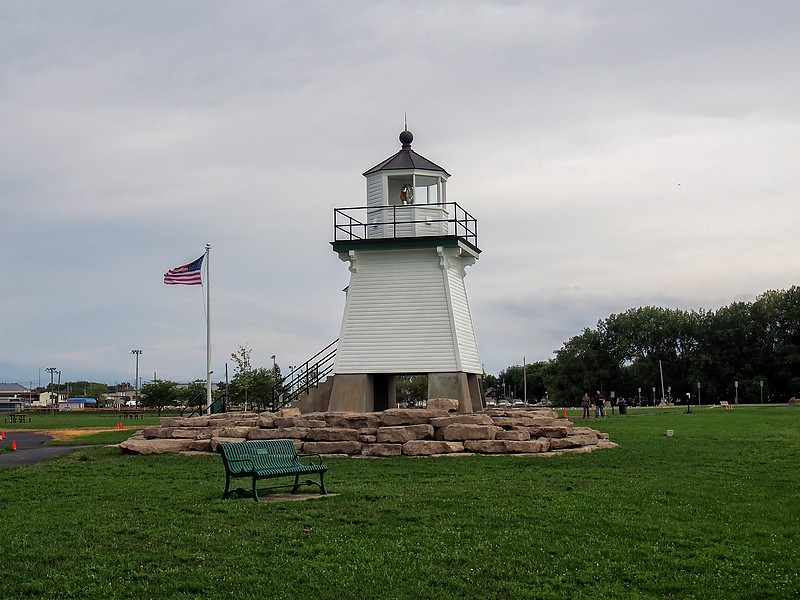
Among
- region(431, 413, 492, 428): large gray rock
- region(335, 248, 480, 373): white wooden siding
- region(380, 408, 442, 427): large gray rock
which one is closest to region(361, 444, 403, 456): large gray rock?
region(380, 408, 442, 427): large gray rock

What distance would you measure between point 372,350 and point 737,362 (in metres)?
88.3

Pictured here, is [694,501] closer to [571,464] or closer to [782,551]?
[782,551]

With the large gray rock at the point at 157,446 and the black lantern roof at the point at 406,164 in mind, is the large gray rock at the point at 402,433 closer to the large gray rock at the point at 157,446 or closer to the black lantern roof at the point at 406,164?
the large gray rock at the point at 157,446

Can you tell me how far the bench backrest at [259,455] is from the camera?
14727 millimetres

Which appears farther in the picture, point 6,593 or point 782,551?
point 782,551

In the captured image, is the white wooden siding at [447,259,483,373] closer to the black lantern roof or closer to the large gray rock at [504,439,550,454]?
the black lantern roof

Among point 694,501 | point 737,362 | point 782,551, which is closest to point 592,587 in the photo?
point 782,551

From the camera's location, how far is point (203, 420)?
25.0 metres

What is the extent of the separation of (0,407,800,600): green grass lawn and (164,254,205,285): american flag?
1849 centimetres

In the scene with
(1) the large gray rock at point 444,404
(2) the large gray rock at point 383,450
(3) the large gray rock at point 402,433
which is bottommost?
(2) the large gray rock at point 383,450

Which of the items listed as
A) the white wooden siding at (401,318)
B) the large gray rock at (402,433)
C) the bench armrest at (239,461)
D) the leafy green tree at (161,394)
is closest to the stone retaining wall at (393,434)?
the large gray rock at (402,433)

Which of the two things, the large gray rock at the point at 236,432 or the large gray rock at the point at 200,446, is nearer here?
the large gray rock at the point at 200,446

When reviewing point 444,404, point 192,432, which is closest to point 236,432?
point 192,432

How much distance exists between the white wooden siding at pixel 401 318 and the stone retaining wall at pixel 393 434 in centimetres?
371
